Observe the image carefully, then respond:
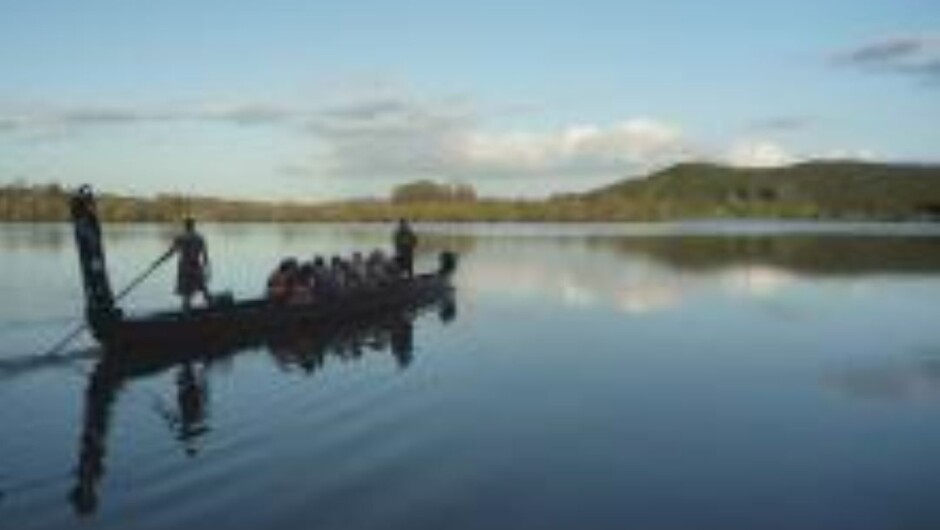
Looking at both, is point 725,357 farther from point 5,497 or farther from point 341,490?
point 5,497

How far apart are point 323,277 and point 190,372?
9.59m

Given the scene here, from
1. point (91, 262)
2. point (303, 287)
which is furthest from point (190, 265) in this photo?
point (91, 262)

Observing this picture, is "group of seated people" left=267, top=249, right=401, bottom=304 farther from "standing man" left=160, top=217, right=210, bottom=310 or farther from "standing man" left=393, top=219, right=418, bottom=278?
"standing man" left=393, top=219, right=418, bottom=278

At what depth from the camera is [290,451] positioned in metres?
18.1

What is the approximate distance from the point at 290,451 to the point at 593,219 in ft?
577

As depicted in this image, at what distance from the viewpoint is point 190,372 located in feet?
85.6

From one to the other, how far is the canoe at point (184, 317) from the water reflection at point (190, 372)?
0.39 m

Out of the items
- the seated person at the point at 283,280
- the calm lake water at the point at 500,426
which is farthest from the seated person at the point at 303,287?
the calm lake water at the point at 500,426

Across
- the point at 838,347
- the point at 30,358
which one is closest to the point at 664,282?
the point at 838,347

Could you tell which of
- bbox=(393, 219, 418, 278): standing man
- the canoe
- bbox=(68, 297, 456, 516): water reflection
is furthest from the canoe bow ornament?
bbox=(393, 219, 418, 278): standing man

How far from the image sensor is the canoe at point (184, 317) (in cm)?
2672

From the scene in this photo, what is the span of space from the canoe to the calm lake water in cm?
80

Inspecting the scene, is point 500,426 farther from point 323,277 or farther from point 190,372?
point 323,277

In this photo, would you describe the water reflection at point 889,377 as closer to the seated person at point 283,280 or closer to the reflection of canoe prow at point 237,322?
the reflection of canoe prow at point 237,322
